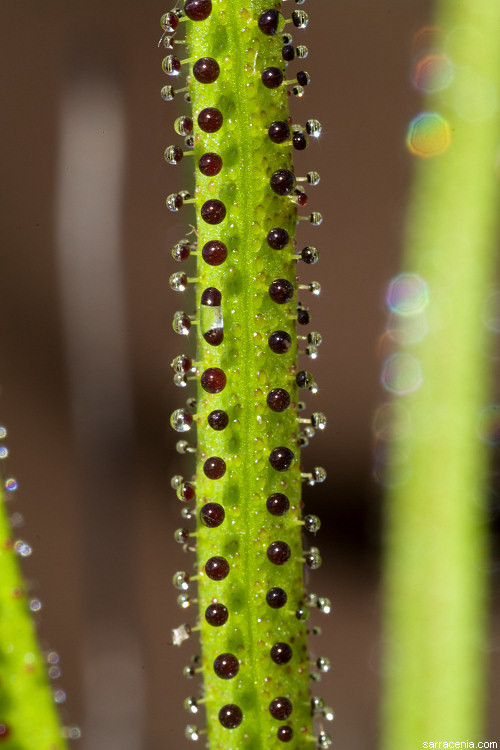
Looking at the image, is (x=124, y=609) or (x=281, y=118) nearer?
(x=281, y=118)

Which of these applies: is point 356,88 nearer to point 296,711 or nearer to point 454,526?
point 454,526

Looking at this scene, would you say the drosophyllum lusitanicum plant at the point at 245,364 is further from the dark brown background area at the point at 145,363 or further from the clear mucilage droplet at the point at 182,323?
the dark brown background area at the point at 145,363

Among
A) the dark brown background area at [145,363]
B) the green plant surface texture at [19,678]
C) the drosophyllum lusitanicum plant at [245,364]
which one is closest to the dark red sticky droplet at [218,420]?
the drosophyllum lusitanicum plant at [245,364]

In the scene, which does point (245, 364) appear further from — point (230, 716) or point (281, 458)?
point (230, 716)

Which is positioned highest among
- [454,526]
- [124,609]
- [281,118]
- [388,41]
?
[388,41]

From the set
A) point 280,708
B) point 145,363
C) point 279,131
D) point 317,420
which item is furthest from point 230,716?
point 145,363

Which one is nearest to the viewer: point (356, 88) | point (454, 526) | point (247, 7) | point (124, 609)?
point (247, 7)

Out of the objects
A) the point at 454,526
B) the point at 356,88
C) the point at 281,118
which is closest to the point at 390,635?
the point at 454,526
